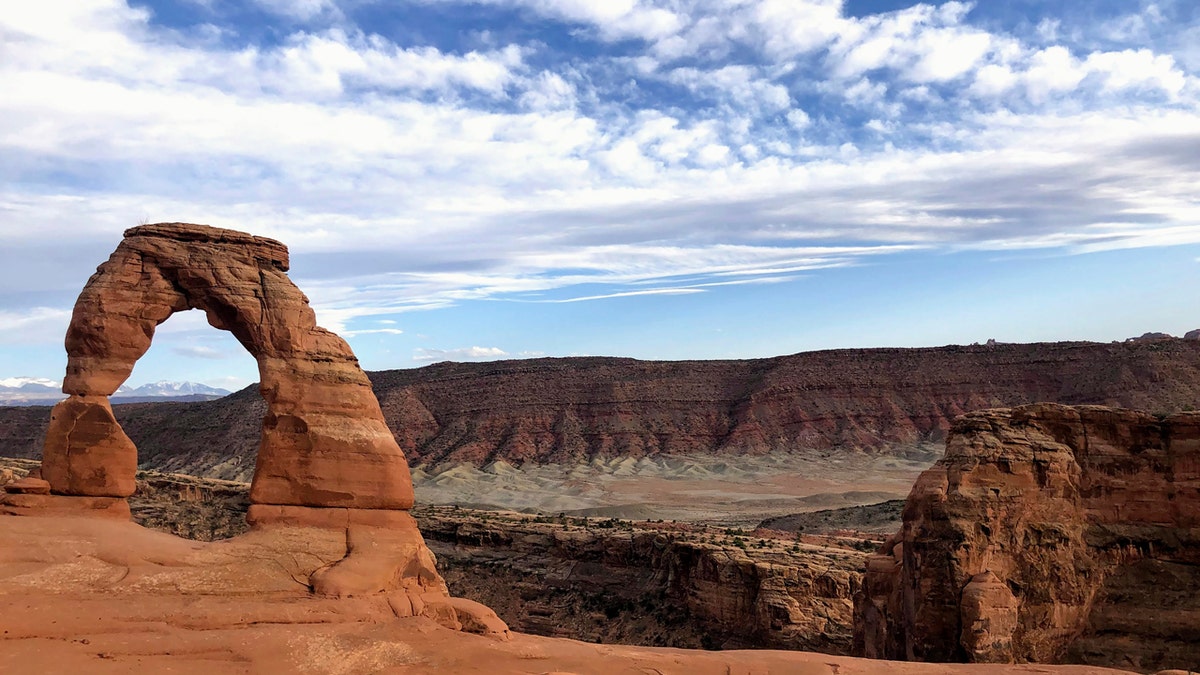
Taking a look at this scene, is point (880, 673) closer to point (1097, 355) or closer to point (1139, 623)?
point (1139, 623)

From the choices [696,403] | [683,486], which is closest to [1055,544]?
[683,486]

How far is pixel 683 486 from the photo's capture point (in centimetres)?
8700

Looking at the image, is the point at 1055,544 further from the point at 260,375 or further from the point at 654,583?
the point at 654,583

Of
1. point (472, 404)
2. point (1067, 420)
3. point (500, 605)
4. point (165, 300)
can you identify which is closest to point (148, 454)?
point (472, 404)

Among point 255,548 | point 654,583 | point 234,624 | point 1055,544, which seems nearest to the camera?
point 234,624

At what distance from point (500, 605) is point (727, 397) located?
262ft

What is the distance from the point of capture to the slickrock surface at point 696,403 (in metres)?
95.7

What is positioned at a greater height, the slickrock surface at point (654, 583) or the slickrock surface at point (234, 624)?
the slickrock surface at point (234, 624)

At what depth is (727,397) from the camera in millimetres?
110125

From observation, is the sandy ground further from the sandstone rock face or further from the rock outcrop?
the rock outcrop

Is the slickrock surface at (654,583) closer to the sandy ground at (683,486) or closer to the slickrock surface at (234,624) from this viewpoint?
the slickrock surface at (234,624)

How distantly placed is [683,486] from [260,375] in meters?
74.0

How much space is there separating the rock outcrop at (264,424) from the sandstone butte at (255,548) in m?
0.03

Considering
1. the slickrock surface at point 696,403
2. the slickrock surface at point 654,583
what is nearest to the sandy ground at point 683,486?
the slickrock surface at point 696,403
